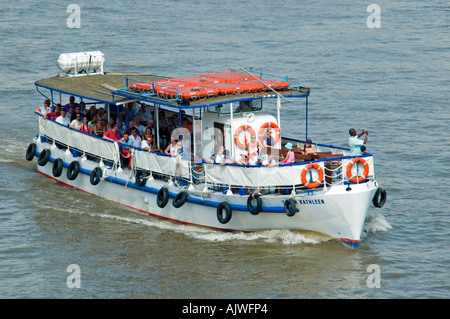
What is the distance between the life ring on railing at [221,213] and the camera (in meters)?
20.6

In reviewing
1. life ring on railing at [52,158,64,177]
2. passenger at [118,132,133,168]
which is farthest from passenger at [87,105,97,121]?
passenger at [118,132,133,168]

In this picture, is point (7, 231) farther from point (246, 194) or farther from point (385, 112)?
point (385, 112)

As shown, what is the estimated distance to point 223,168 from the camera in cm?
2067

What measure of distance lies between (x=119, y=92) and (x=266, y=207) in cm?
550

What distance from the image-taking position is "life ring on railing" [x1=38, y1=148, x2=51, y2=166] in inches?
1020

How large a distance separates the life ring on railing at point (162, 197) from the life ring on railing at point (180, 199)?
33 cm

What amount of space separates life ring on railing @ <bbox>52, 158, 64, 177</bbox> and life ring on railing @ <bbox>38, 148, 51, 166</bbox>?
62cm

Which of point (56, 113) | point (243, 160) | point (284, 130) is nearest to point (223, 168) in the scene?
point (243, 160)

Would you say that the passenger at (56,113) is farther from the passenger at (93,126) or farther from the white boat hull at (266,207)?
the white boat hull at (266,207)

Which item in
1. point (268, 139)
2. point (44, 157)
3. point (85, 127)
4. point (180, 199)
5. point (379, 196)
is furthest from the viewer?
point (44, 157)

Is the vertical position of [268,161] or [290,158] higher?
[290,158]

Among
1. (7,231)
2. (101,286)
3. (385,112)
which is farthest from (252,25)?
(101,286)

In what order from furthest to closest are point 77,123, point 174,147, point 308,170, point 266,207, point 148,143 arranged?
point 77,123, point 148,143, point 174,147, point 266,207, point 308,170

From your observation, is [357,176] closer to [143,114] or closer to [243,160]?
[243,160]
